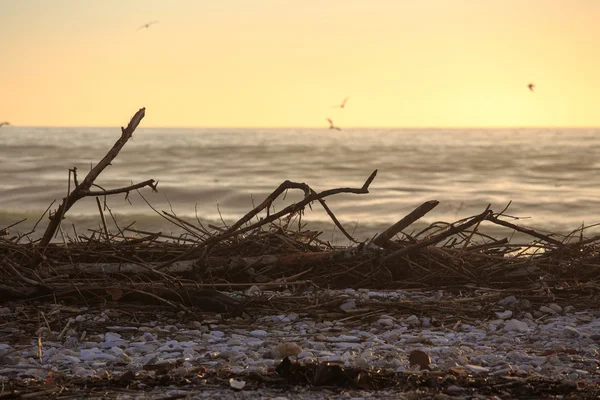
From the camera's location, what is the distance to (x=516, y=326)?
4398 mm

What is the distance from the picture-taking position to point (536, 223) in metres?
16.0

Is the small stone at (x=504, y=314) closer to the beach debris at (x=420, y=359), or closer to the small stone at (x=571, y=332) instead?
the small stone at (x=571, y=332)

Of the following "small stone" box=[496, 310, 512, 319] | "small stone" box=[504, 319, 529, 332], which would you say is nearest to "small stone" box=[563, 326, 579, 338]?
"small stone" box=[504, 319, 529, 332]

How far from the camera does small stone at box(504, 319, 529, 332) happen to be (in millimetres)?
4379

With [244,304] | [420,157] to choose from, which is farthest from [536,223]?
[420,157]

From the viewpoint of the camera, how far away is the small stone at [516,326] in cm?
438

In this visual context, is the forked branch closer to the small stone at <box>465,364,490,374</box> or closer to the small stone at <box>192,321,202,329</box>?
the small stone at <box>192,321,202,329</box>

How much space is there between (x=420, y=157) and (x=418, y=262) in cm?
3361

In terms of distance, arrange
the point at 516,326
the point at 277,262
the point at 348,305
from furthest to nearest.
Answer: the point at 277,262
the point at 348,305
the point at 516,326

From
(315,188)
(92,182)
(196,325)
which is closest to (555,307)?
(196,325)

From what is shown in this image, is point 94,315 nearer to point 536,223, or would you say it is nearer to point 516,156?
point 536,223

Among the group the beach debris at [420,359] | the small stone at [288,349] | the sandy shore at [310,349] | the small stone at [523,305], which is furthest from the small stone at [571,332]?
the small stone at [288,349]

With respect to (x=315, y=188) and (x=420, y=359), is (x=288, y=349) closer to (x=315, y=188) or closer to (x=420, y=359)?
(x=420, y=359)

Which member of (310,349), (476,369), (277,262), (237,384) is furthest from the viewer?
(277,262)
